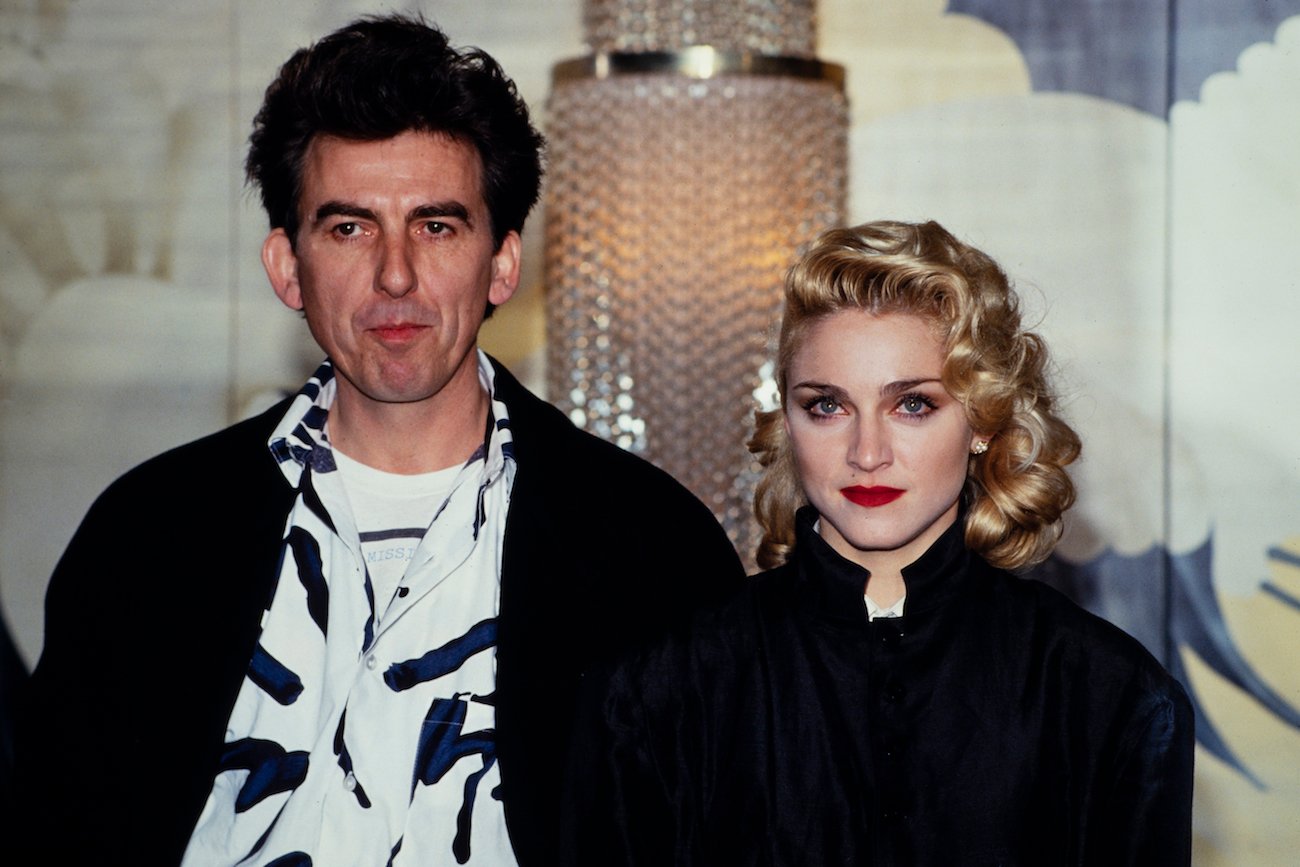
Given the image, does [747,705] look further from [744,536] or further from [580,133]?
[580,133]

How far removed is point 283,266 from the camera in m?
1.95

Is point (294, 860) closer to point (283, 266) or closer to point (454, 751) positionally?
point (454, 751)

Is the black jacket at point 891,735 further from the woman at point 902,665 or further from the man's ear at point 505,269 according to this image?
the man's ear at point 505,269

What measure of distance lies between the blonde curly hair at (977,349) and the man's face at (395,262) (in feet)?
1.32

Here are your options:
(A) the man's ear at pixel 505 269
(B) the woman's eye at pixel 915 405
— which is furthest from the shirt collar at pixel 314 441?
(B) the woman's eye at pixel 915 405

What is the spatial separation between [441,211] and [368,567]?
0.44 metres

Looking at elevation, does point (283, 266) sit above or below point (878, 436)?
above

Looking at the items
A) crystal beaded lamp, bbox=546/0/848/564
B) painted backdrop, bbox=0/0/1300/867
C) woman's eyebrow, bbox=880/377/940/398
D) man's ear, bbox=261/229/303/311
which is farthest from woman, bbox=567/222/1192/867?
painted backdrop, bbox=0/0/1300/867

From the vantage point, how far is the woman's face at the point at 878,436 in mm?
1578

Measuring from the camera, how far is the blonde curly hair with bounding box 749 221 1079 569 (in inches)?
64.2

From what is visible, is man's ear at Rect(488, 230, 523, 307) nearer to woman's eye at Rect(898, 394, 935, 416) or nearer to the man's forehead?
the man's forehead

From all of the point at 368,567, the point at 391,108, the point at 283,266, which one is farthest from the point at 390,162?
the point at 368,567

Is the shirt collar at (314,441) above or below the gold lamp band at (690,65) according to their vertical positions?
below

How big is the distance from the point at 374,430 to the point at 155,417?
4.66 feet
